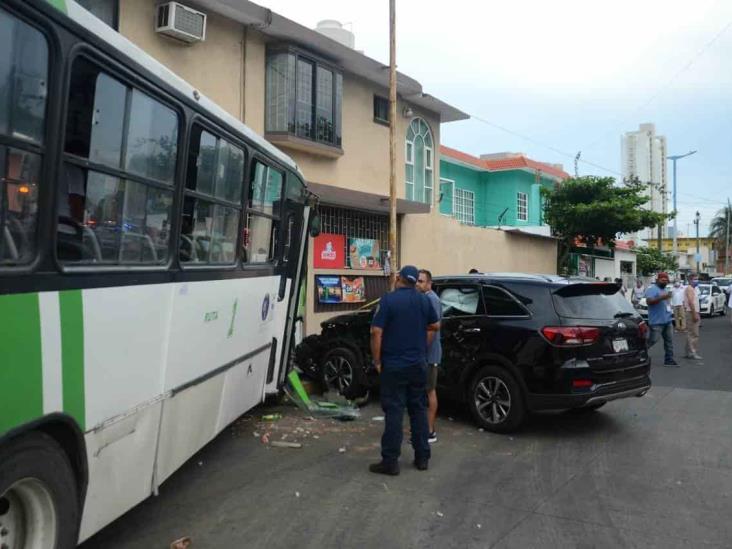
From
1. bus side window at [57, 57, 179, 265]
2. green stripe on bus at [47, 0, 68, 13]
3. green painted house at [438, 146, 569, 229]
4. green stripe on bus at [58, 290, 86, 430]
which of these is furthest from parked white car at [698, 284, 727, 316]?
green stripe on bus at [47, 0, 68, 13]

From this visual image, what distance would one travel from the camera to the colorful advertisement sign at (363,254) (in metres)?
15.8

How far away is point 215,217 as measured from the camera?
4.97 m

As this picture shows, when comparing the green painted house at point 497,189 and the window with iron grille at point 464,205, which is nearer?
the window with iron grille at point 464,205

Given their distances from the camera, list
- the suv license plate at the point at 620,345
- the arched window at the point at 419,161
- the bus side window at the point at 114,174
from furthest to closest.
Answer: the arched window at the point at 419,161
the suv license plate at the point at 620,345
the bus side window at the point at 114,174

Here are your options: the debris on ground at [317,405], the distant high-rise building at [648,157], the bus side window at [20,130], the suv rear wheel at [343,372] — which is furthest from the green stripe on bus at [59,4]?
the distant high-rise building at [648,157]

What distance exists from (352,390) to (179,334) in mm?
4593

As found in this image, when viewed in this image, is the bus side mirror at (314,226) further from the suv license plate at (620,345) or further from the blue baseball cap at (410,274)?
the suv license plate at (620,345)

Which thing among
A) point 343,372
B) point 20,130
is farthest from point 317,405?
point 20,130

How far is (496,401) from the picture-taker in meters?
7.05

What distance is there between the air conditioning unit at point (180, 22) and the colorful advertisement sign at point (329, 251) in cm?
510

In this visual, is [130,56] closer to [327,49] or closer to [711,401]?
[711,401]

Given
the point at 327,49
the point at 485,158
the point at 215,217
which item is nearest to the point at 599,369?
the point at 215,217

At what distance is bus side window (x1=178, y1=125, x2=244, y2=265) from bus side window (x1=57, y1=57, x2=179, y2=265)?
0.32 m

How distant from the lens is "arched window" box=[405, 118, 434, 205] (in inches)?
719
